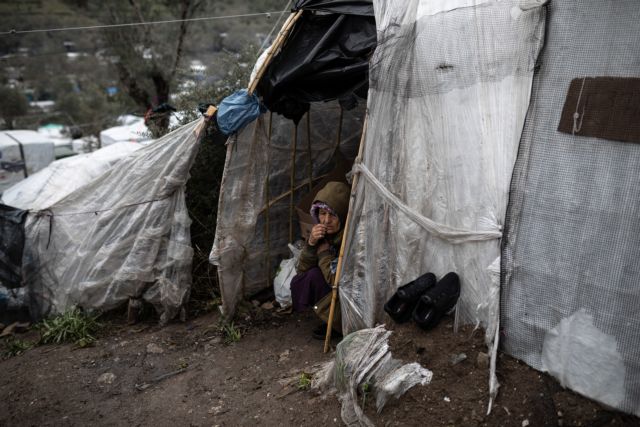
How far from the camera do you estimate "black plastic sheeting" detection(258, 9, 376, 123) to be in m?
3.86

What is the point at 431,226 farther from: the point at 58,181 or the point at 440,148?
the point at 58,181

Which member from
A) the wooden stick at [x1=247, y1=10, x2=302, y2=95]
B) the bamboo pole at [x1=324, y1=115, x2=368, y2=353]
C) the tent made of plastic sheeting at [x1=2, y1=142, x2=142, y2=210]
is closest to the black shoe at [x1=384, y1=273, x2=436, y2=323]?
the bamboo pole at [x1=324, y1=115, x2=368, y2=353]

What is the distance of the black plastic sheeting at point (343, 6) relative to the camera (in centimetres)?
380

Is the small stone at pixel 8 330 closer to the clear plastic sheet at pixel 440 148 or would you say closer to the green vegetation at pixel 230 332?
the green vegetation at pixel 230 332

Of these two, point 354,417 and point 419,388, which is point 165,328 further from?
point 419,388

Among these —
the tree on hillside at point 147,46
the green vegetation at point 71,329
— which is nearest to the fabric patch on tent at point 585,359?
the green vegetation at point 71,329

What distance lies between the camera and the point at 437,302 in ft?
9.36

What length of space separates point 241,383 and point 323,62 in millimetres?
2721

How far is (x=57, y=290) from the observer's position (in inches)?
205

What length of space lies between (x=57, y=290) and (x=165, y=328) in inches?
53.3

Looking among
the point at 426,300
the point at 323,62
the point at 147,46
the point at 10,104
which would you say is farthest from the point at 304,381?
the point at 10,104

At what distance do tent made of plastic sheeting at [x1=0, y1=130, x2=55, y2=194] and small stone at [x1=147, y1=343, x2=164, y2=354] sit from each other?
A: 6365 mm

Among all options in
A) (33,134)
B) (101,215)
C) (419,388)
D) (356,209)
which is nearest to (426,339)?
(419,388)

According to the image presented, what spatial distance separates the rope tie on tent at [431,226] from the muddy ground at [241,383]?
565 millimetres
